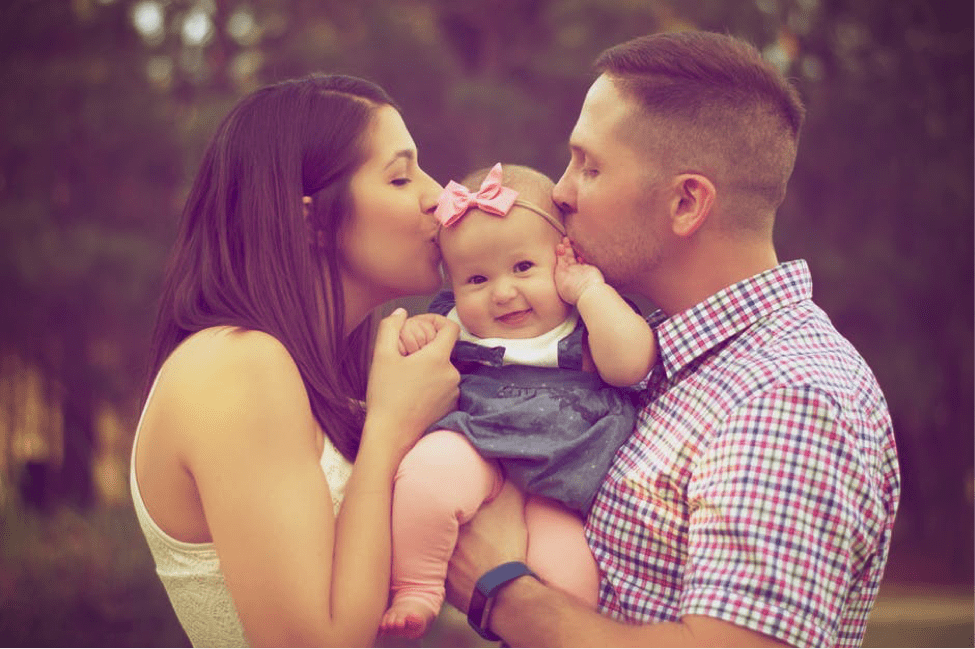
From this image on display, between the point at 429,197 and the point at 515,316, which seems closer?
the point at 515,316

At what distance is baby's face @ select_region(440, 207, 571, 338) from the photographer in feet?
9.15

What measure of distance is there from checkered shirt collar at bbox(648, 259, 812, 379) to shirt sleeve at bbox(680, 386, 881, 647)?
37 cm

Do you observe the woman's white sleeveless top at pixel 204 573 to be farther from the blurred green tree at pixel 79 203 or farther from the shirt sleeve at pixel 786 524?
the blurred green tree at pixel 79 203

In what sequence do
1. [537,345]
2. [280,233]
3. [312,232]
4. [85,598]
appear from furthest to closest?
[85,598]
[312,232]
[280,233]
[537,345]

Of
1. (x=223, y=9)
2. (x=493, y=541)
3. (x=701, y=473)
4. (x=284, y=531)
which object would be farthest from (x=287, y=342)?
(x=223, y=9)

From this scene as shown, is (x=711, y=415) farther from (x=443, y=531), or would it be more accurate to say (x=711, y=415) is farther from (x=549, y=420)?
(x=443, y=531)

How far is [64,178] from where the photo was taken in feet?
35.0

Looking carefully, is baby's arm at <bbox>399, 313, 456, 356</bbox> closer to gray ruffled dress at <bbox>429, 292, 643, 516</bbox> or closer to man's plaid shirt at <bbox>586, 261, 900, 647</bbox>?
gray ruffled dress at <bbox>429, 292, 643, 516</bbox>

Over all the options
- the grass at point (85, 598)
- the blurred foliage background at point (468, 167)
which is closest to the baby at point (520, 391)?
the grass at point (85, 598)

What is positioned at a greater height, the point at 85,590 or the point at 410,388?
the point at 410,388

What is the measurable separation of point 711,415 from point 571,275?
0.59m

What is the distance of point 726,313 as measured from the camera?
2.67m

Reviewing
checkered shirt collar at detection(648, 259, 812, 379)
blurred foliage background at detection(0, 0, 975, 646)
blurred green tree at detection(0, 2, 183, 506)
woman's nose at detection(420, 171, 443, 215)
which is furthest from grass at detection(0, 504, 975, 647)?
checkered shirt collar at detection(648, 259, 812, 379)

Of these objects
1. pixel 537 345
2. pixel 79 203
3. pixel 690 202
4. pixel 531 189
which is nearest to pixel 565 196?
pixel 531 189
